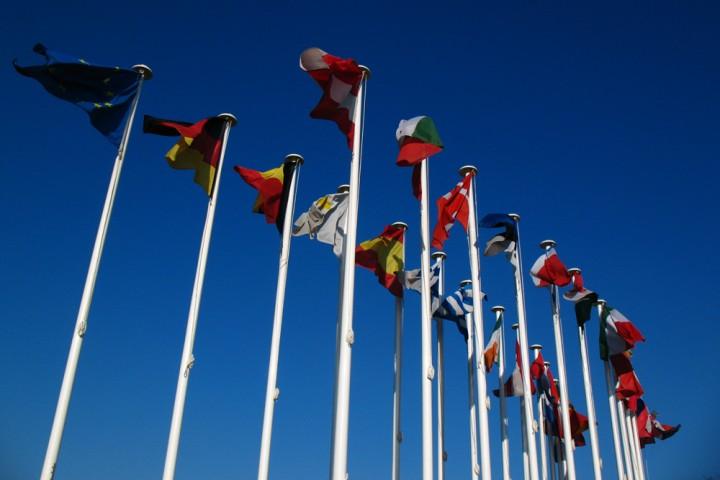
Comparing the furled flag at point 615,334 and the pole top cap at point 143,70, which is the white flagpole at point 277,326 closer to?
the pole top cap at point 143,70

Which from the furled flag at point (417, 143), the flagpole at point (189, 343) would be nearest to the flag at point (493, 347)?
the furled flag at point (417, 143)

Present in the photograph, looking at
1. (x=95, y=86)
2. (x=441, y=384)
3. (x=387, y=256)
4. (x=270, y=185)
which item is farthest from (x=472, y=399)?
(x=95, y=86)

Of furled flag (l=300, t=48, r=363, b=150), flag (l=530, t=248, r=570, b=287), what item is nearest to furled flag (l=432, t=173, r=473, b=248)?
furled flag (l=300, t=48, r=363, b=150)

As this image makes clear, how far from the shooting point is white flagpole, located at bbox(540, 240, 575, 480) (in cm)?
2178

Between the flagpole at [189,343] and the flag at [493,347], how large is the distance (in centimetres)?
1263

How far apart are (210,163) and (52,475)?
27.9 ft

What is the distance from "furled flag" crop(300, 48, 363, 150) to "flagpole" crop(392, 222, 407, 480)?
4612 millimetres

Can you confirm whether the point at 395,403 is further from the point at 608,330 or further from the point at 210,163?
the point at 608,330

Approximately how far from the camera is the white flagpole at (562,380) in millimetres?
21781

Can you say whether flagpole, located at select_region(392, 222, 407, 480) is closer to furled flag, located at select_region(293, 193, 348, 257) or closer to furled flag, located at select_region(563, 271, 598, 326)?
furled flag, located at select_region(293, 193, 348, 257)

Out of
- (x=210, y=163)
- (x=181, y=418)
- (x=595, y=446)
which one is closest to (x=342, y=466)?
(x=181, y=418)

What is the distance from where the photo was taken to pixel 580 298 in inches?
1047

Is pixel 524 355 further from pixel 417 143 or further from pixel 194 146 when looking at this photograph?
pixel 194 146

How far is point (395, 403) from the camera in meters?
19.4
